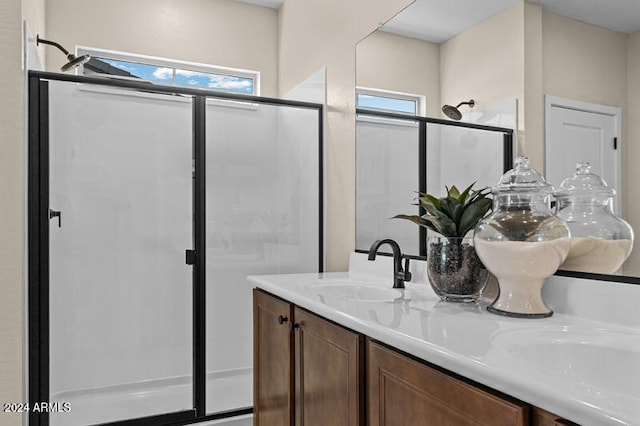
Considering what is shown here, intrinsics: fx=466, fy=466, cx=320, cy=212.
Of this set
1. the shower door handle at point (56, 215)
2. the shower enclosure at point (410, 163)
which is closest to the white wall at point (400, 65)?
the shower enclosure at point (410, 163)

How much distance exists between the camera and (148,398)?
241 cm

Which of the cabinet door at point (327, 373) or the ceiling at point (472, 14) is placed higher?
the ceiling at point (472, 14)

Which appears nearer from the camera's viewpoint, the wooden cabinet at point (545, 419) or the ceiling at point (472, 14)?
the wooden cabinet at point (545, 419)

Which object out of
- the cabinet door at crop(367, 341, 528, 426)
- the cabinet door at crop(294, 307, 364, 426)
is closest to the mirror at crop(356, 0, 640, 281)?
the cabinet door at crop(367, 341, 528, 426)

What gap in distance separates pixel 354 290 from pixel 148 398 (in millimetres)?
1330

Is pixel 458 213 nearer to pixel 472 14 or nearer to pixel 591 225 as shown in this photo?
pixel 591 225

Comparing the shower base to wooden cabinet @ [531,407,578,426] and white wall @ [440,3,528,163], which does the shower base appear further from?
wooden cabinet @ [531,407,578,426]

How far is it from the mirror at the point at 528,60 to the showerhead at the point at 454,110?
0.02 meters

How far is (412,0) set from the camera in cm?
195

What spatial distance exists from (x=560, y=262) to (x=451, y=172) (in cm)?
65

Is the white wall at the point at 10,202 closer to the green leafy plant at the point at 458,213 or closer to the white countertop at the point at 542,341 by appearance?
the white countertop at the point at 542,341

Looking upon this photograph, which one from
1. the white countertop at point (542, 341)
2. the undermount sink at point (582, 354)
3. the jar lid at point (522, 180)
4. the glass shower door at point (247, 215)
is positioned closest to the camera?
the white countertop at point (542, 341)

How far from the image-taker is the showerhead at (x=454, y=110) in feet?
5.44

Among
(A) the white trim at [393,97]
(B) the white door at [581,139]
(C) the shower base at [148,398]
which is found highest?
(A) the white trim at [393,97]
